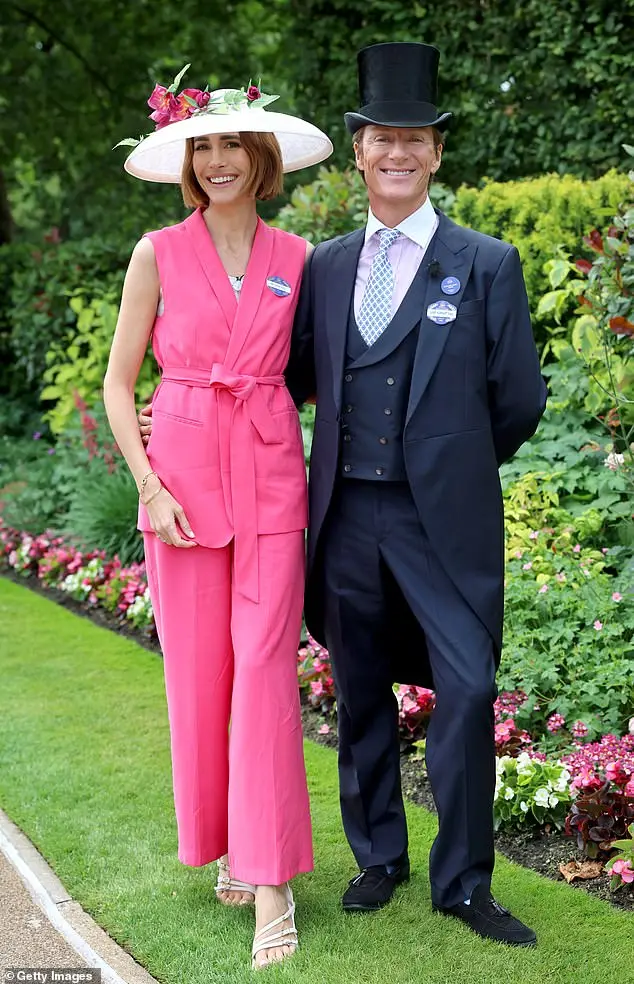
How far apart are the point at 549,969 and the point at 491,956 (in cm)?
14

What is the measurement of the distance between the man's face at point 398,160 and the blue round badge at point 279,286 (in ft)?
1.10

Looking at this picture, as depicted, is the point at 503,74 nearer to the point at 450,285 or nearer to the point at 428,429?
the point at 450,285

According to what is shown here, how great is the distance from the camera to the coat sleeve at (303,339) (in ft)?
10.9

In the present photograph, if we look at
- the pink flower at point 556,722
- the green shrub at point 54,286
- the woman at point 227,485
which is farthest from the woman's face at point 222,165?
the green shrub at point 54,286

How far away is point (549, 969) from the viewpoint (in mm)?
3049

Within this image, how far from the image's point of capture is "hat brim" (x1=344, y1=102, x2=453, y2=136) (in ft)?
10.0

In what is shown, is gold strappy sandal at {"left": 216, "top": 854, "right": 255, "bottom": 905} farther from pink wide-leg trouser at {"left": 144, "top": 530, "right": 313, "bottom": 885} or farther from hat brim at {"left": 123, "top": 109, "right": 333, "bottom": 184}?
hat brim at {"left": 123, "top": 109, "right": 333, "bottom": 184}

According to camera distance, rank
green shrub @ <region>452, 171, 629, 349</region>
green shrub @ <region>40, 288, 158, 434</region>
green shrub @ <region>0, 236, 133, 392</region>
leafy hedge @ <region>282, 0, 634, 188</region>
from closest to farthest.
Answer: green shrub @ <region>452, 171, 629, 349</region>, leafy hedge @ <region>282, 0, 634, 188</region>, green shrub @ <region>40, 288, 158, 434</region>, green shrub @ <region>0, 236, 133, 392</region>

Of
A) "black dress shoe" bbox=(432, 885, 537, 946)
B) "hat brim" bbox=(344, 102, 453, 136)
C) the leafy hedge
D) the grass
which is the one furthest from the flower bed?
the leafy hedge

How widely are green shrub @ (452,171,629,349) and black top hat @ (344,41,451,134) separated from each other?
9.38ft

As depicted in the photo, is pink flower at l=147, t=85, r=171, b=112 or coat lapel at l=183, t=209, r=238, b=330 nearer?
coat lapel at l=183, t=209, r=238, b=330

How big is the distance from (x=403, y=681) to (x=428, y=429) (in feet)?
2.50

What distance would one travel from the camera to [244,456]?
3.17m

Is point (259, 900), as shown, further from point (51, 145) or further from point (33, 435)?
point (51, 145)
